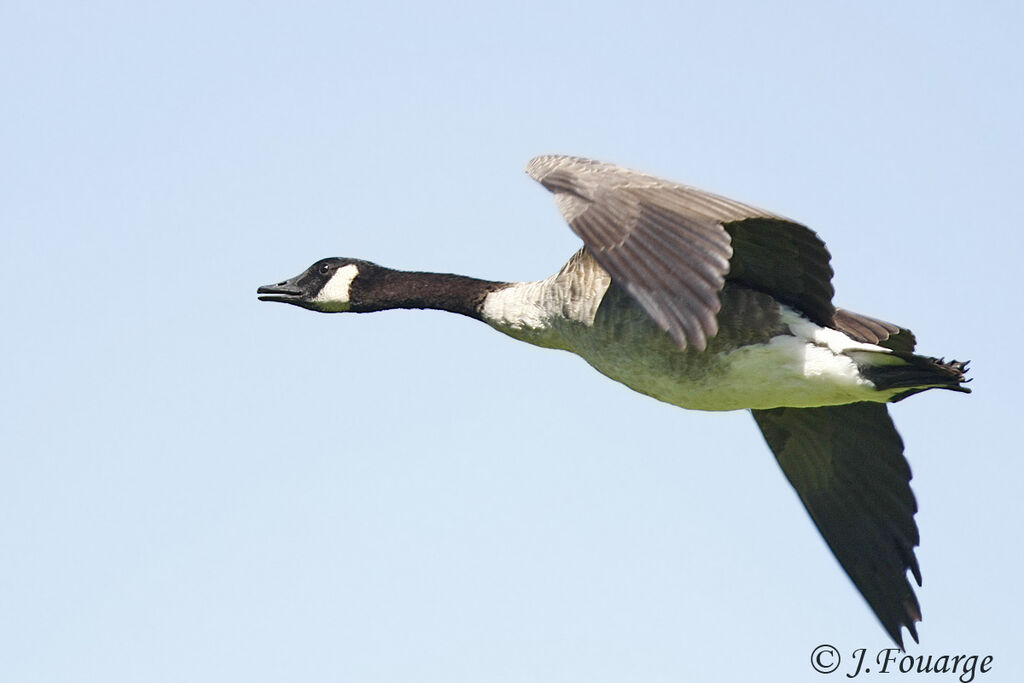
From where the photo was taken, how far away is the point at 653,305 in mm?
6242

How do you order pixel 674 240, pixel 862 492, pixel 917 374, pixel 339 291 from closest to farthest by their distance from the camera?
pixel 674 240 → pixel 917 374 → pixel 862 492 → pixel 339 291

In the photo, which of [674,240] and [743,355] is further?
[743,355]

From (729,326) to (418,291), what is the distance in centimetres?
257

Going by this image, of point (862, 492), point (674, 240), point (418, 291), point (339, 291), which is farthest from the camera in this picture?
point (339, 291)

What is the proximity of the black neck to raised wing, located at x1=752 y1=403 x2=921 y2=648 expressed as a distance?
6.74 feet

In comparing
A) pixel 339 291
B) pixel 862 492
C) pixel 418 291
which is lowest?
pixel 862 492

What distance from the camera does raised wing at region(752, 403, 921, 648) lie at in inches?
360

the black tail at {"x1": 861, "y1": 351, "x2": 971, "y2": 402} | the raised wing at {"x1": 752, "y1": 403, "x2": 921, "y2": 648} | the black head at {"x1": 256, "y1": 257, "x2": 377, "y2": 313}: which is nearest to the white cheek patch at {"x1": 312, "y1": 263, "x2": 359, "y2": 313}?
the black head at {"x1": 256, "y1": 257, "x2": 377, "y2": 313}

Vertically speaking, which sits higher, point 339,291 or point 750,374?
point 339,291

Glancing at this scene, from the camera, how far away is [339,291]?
399 inches

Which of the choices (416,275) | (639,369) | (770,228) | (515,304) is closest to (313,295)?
(416,275)

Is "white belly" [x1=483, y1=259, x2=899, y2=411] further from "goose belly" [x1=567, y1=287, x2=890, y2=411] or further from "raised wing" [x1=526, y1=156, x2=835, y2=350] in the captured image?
"raised wing" [x1=526, y1=156, x2=835, y2=350]

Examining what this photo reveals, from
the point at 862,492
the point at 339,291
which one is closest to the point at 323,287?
the point at 339,291

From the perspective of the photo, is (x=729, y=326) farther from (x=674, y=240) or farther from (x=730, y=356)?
(x=674, y=240)
